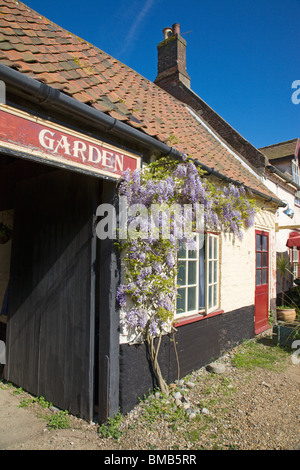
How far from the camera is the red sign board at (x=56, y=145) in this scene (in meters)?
2.56

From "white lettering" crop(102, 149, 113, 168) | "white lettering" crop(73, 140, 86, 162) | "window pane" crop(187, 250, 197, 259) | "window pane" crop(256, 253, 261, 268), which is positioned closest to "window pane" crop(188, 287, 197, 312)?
"window pane" crop(187, 250, 197, 259)

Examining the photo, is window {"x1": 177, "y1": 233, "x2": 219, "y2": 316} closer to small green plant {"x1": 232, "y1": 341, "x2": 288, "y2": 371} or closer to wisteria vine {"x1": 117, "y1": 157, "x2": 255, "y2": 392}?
wisteria vine {"x1": 117, "y1": 157, "x2": 255, "y2": 392}

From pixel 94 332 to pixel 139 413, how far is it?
1.17 m

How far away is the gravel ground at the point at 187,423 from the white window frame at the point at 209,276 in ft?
3.98

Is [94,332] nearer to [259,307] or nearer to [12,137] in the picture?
[12,137]

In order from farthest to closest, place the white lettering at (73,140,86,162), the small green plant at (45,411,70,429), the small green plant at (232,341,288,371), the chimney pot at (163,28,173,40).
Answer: the chimney pot at (163,28,173,40)
the small green plant at (232,341,288,371)
the small green plant at (45,411,70,429)
the white lettering at (73,140,86,162)

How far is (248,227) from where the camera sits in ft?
23.9

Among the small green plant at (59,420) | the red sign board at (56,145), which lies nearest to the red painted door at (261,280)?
the small green plant at (59,420)

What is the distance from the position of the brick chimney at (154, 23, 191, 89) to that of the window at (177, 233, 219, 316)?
7.64 metres

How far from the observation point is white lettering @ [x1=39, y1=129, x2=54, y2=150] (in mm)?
2764
